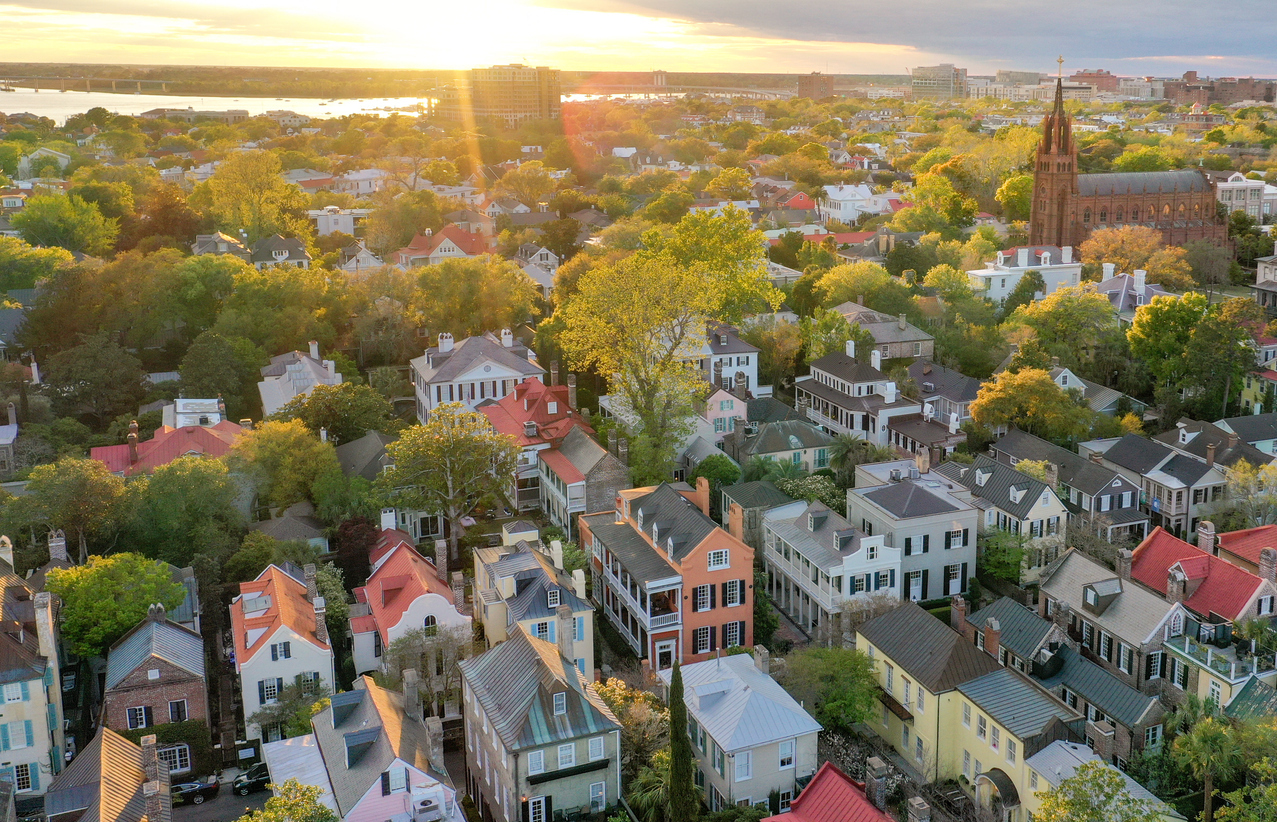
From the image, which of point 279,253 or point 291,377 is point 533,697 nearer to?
point 291,377

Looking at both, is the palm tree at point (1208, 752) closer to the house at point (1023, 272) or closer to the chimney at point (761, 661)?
the chimney at point (761, 661)

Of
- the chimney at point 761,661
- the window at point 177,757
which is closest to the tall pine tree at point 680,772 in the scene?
the chimney at point 761,661

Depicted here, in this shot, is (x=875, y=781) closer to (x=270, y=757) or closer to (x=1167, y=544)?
(x=270, y=757)

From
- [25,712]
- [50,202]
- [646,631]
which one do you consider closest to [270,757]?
[25,712]

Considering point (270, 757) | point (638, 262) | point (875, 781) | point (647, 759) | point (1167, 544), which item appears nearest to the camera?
point (875, 781)

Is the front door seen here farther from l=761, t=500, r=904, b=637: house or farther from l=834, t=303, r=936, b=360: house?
l=834, t=303, r=936, b=360: house
